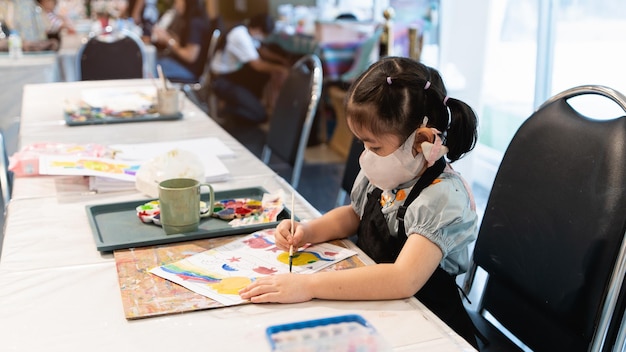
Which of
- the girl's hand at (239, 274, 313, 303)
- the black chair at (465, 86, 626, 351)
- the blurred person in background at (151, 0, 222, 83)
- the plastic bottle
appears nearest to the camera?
the girl's hand at (239, 274, 313, 303)

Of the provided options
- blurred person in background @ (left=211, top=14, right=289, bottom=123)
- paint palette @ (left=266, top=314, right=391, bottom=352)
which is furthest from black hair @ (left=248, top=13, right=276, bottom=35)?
paint palette @ (left=266, top=314, right=391, bottom=352)

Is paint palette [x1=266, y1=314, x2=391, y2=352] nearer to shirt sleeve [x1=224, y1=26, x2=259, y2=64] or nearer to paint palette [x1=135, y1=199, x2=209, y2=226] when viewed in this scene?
paint palette [x1=135, y1=199, x2=209, y2=226]

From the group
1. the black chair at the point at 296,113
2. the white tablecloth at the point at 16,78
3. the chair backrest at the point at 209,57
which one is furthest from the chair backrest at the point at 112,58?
the black chair at the point at 296,113

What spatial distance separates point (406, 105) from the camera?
1.20 m

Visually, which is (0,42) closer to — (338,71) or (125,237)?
(338,71)

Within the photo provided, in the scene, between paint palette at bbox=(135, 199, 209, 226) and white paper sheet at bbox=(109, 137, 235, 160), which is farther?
white paper sheet at bbox=(109, 137, 235, 160)

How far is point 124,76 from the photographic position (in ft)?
12.7

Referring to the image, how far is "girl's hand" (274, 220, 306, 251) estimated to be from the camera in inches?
48.5

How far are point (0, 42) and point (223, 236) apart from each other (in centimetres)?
333

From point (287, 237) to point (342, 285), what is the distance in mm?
222

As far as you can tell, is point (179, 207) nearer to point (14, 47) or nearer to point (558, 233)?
point (558, 233)

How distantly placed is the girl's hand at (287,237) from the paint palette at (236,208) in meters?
0.16

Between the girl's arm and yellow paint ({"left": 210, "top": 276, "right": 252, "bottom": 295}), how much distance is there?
2 cm

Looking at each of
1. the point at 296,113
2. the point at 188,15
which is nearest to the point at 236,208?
the point at 296,113
